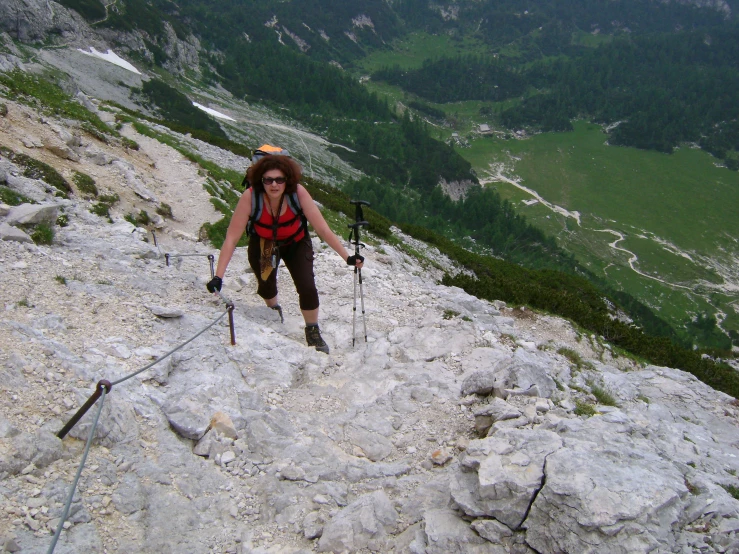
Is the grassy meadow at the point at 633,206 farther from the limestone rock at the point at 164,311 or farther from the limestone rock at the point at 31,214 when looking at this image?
the limestone rock at the point at 31,214

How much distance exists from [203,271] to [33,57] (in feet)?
238

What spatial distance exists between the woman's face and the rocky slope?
9.03ft

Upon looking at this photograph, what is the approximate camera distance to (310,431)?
6.54 metres

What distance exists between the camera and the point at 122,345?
6.94 metres

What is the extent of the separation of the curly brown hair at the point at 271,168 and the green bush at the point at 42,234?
5411 millimetres

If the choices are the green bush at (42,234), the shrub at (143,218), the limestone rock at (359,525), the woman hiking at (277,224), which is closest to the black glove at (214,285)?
the woman hiking at (277,224)

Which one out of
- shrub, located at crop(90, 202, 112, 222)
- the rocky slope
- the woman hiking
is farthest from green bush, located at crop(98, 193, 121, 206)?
the woman hiking

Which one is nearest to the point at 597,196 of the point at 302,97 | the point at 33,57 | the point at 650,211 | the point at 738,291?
the point at 650,211

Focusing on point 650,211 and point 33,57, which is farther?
point 650,211

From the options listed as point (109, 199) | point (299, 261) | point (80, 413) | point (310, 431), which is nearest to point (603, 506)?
point (310, 431)

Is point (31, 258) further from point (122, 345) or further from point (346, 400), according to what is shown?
point (346, 400)

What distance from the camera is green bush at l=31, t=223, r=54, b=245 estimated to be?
9.48m

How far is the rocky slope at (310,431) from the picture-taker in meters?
4.45

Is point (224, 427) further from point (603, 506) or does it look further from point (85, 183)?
point (85, 183)
